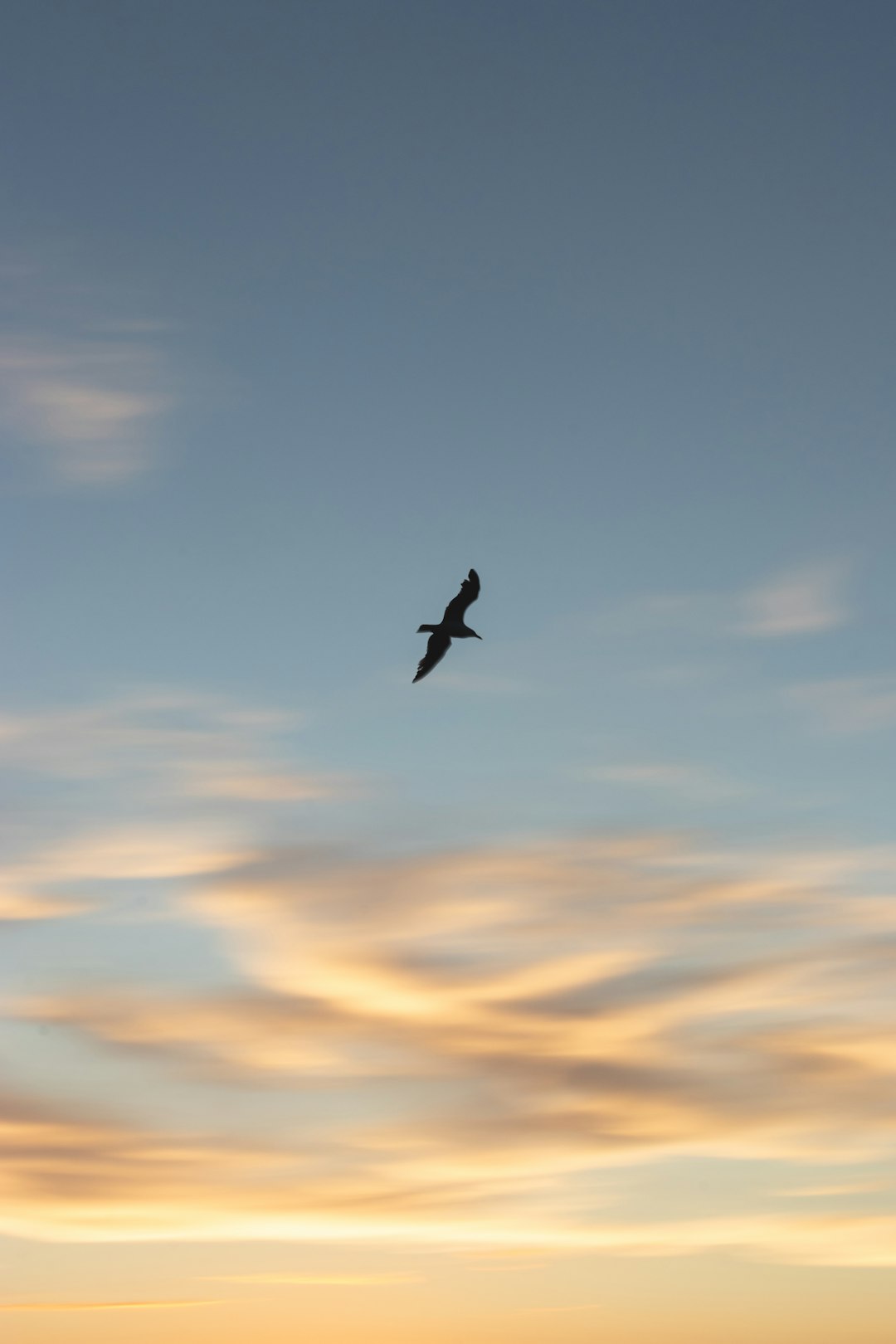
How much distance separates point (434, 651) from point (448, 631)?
4.18 ft

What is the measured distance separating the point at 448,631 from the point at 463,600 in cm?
176

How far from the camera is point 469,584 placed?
65500 mm

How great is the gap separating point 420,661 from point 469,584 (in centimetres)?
515

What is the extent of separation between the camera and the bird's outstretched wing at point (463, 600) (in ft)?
211

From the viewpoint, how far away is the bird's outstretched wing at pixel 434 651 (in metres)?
62.5

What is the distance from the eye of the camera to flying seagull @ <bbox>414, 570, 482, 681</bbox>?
63.1m

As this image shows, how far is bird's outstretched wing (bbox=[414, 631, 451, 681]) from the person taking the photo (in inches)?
2459

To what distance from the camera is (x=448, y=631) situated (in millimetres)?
63969

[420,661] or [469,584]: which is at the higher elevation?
[469,584]

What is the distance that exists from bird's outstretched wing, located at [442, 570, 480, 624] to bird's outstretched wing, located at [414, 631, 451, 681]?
2.98 ft

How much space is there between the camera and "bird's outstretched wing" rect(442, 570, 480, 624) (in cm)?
6438

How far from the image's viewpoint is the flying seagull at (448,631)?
63.1 metres

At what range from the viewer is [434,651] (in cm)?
6334

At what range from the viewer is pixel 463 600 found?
64.8 m
